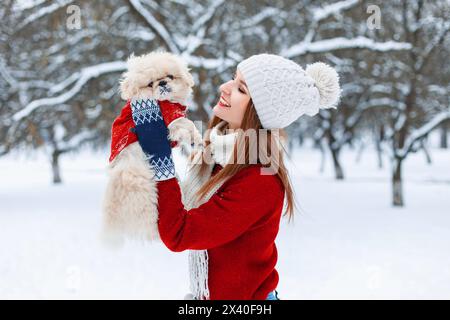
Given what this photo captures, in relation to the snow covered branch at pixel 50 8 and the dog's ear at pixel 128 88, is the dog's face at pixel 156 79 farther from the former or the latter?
the snow covered branch at pixel 50 8

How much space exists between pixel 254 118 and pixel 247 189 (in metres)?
0.34

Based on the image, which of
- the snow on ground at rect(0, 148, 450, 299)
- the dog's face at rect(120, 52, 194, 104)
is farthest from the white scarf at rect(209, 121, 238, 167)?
the snow on ground at rect(0, 148, 450, 299)

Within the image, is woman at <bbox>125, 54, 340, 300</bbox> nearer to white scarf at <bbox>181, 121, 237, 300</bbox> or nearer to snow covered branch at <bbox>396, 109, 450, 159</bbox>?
white scarf at <bbox>181, 121, 237, 300</bbox>

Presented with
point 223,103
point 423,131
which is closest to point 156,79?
point 223,103

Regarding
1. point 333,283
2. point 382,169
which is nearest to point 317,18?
point 333,283

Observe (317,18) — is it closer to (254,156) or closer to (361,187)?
(254,156)

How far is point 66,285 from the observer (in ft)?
19.7

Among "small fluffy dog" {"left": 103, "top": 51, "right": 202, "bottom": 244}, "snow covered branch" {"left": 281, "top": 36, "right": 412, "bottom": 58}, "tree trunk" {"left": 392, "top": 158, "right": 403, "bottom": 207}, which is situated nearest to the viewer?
"small fluffy dog" {"left": 103, "top": 51, "right": 202, "bottom": 244}

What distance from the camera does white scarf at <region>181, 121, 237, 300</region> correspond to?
1779 mm

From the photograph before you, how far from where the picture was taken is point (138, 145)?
5.12 ft

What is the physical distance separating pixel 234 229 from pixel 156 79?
2.09 feet

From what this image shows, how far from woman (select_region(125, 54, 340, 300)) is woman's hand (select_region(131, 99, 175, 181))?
0.5 inches

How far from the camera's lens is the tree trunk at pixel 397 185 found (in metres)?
11.3

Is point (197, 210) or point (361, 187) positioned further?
point (361, 187)
